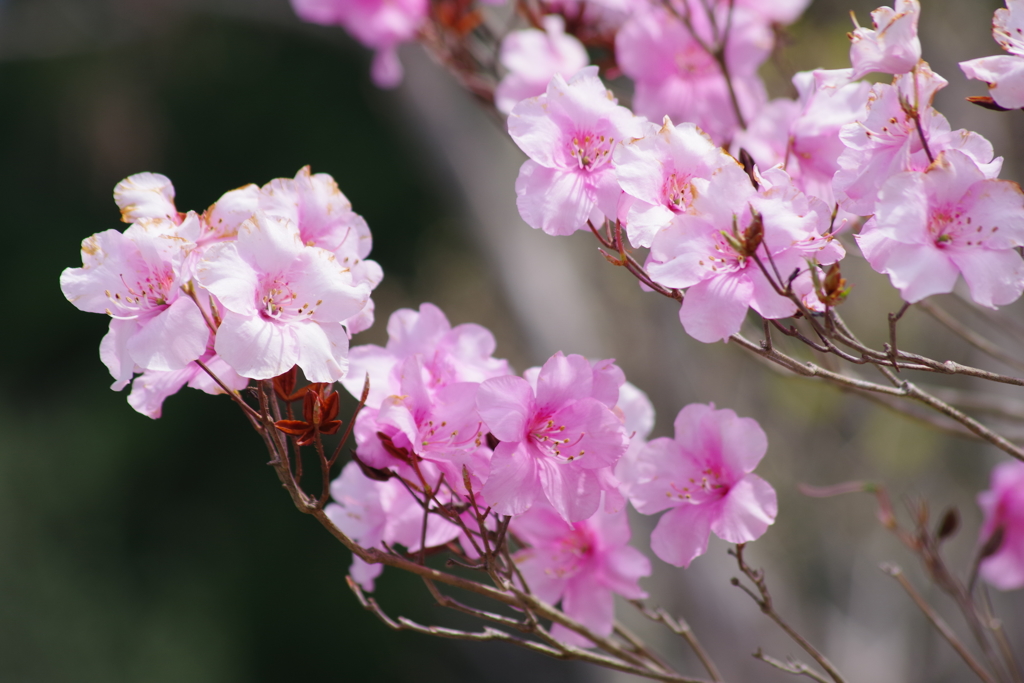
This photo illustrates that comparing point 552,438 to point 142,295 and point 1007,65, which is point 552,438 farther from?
point 1007,65

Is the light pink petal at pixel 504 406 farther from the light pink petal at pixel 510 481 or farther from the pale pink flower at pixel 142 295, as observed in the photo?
the pale pink flower at pixel 142 295

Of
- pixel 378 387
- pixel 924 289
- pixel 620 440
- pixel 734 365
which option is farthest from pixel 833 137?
pixel 734 365

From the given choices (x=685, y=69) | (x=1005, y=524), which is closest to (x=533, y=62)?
(x=685, y=69)

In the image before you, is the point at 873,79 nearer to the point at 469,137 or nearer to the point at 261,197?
the point at 469,137

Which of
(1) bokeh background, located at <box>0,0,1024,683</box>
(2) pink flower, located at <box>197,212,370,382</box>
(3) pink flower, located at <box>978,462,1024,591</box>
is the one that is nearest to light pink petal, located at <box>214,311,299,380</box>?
(2) pink flower, located at <box>197,212,370,382</box>

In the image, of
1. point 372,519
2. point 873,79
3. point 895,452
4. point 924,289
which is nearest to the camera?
point 924,289

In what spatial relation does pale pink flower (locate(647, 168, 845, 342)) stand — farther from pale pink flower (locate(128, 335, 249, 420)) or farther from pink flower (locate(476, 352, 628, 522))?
pale pink flower (locate(128, 335, 249, 420))

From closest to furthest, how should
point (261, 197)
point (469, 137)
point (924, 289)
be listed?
point (924, 289) → point (261, 197) → point (469, 137)
